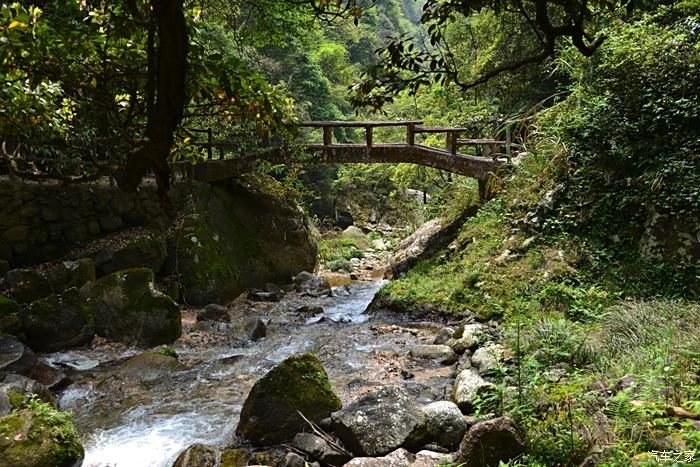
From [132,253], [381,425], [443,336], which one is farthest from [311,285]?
[381,425]

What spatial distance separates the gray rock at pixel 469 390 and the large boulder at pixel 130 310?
4822 millimetres

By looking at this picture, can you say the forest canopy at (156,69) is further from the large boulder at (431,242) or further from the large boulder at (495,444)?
the large boulder at (431,242)

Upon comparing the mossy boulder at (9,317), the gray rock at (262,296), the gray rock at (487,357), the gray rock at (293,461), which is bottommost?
the gray rock at (262,296)

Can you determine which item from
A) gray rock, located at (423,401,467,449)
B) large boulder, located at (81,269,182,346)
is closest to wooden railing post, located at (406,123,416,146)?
large boulder, located at (81,269,182,346)

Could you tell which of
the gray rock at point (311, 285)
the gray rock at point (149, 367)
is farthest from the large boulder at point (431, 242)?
the gray rock at point (149, 367)

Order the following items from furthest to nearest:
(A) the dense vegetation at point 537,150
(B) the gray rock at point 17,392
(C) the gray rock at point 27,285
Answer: (C) the gray rock at point 27,285
(B) the gray rock at point 17,392
(A) the dense vegetation at point 537,150

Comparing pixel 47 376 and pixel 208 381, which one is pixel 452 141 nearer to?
pixel 208 381

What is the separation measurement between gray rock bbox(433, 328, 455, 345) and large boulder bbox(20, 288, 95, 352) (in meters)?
5.04

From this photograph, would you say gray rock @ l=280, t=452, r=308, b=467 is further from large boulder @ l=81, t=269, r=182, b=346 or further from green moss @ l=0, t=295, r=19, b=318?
green moss @ l=0, t=295, r=19, b=318

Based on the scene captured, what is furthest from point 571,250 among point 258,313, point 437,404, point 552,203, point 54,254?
point 54,254

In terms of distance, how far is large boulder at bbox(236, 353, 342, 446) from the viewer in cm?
443

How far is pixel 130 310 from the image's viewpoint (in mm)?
7375

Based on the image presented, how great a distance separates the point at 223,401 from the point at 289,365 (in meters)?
1.30

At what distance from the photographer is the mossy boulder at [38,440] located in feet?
12.1
